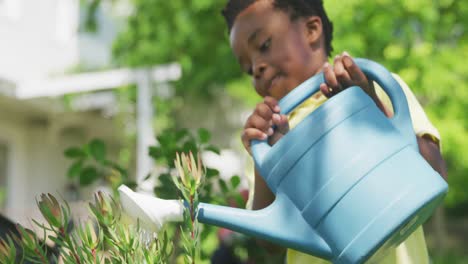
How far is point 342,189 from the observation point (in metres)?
0.96

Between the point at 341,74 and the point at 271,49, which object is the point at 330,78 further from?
the point at 271,49

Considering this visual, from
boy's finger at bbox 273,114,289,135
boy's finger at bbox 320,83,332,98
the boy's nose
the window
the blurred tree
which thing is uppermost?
the window

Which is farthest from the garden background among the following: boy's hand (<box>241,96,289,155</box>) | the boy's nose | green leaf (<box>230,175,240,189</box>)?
boy's hand (<box>241,96,289,155</box>)

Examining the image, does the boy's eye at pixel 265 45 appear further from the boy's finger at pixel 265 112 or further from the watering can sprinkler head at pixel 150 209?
the watering can sprinkler head at pixel 150 209

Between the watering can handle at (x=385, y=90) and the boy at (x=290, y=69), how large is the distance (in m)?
0.02

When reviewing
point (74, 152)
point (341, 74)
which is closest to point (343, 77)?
point (341, 74)

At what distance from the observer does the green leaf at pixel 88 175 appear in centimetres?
→ 175

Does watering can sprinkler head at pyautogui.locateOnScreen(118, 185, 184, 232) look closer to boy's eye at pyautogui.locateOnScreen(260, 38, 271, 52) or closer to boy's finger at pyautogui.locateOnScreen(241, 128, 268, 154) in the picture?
boy's finger at pyautogui.locateOnScreen(241, 128, 268, 154)

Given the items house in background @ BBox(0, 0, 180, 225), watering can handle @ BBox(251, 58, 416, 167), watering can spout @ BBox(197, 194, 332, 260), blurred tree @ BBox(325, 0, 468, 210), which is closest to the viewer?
watering can spout @ BBox(197, 194, 332, 260)

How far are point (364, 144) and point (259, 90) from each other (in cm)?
43

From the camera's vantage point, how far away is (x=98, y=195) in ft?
2.88

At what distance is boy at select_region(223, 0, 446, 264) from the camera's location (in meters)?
1.13

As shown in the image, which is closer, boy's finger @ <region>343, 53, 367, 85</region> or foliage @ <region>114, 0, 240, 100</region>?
boy's finger @ <region>343, 53, 367, 85</region>

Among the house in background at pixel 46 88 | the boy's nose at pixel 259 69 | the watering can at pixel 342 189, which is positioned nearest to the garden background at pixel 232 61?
the house in background at pixel 46 88
